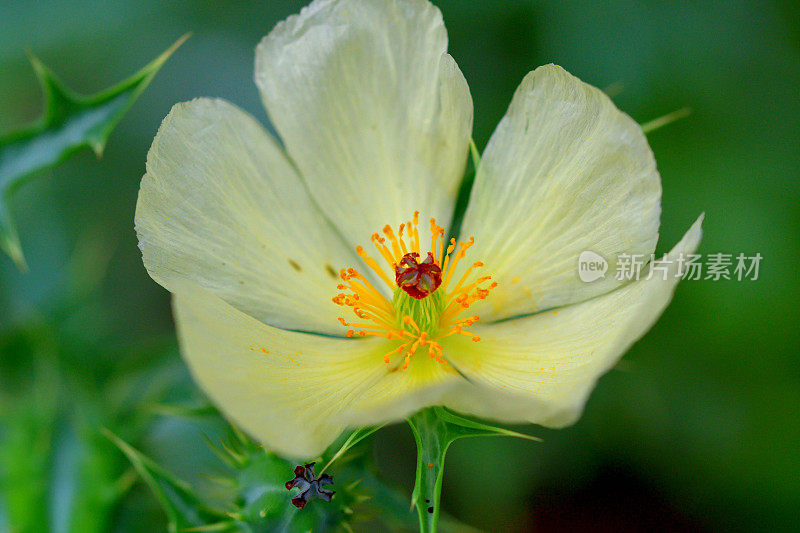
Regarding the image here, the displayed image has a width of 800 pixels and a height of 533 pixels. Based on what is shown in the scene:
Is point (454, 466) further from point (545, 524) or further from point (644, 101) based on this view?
point (644, 101)

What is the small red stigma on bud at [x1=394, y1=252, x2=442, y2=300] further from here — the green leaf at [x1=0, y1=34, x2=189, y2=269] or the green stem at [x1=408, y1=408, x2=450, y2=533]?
the green leaf at [x1=0, y1=34, x2=189, y2=269]

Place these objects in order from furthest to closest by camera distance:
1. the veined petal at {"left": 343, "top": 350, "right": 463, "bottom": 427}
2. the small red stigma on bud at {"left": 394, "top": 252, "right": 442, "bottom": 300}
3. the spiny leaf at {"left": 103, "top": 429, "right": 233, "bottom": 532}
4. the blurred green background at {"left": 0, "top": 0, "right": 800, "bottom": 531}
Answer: the blurred green background at {"left": 0, "top": 0, "right": 800, "bottom": 531}, the small red stigma on bud at {"left": 394, "top": 252, "right": 442, "bottom": 300}, the spiny leaf at {"left": 103, "top": 429, "right": 233, "bottom": 532}, the veined petal at {"left": 343, "top": 350, "right": 463, "bottom": 427}

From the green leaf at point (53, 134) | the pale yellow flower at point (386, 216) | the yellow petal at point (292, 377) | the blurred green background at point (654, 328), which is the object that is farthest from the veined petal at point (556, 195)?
the green leaf at point (53, 134)

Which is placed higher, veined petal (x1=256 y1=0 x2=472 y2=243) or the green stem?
veined petal (x1=256 y1=0 x2=472 y2=243)

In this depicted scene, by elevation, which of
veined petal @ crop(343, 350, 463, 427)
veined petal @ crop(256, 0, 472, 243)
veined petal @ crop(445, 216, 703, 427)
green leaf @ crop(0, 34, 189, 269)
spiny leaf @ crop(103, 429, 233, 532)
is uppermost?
veined petal @ crop(256, 0, 472, 243)

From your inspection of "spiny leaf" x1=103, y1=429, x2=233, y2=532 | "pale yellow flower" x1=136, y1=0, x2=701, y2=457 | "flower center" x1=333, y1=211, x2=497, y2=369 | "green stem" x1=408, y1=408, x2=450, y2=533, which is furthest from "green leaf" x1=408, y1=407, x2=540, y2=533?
"spiny leaf" x1=103, y1=429, x2=233, y2=532

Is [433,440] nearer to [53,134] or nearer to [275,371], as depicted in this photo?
[275,371]

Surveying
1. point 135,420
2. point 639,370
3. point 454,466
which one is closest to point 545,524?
point 454,466

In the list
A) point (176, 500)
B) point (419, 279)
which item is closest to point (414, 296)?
point (419, 279)
